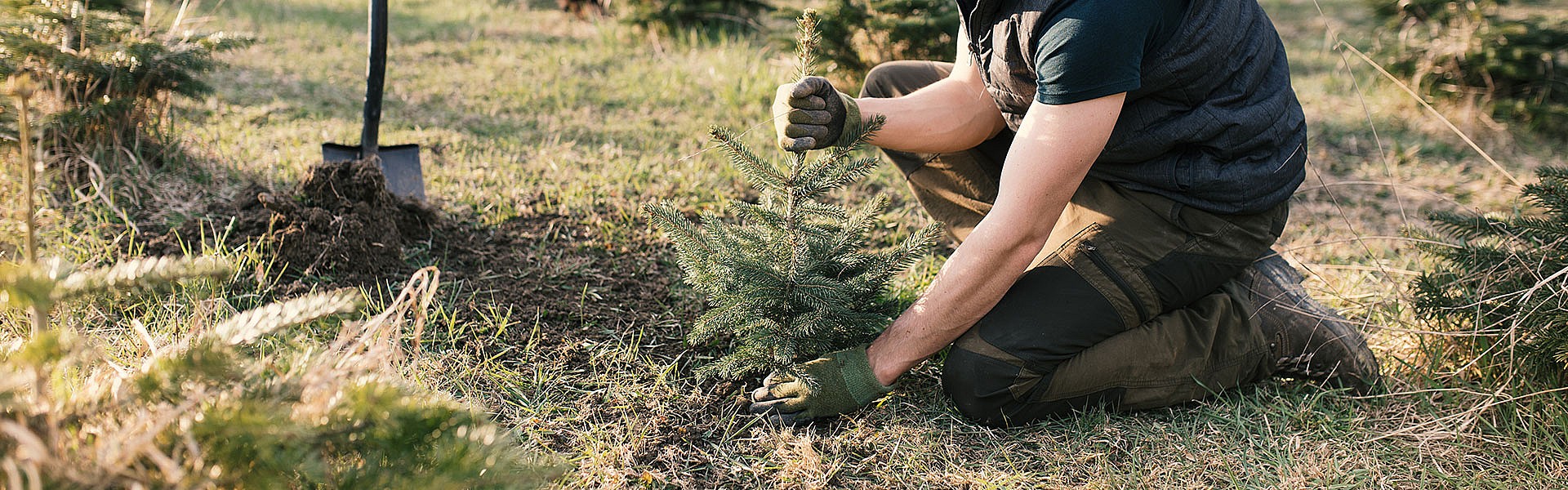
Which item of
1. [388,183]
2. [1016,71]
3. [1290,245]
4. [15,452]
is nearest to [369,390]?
[15,452]

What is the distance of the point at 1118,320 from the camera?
2.32 m

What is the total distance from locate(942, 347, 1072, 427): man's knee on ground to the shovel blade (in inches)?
74.5

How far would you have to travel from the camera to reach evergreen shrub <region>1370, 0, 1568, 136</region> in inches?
189

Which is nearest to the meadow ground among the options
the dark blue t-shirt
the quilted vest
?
the quilted vest

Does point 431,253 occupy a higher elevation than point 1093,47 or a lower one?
lower

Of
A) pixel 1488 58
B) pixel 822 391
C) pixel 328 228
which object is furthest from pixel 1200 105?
pixel 1488 58

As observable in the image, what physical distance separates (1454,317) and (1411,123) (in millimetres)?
3202

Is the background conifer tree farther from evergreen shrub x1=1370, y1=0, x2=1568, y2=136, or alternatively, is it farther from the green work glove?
evergreen shrub x1=1370, y1=0, x2=1568, y2=136

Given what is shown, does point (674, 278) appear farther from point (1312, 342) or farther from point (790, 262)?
point (1312, 342)

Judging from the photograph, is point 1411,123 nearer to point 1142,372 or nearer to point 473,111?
point 1142,372

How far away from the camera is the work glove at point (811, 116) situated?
2172mm

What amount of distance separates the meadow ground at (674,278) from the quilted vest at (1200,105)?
23 centimetres

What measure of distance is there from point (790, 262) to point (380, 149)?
1.66 m

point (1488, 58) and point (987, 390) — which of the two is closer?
point (987, 390)
